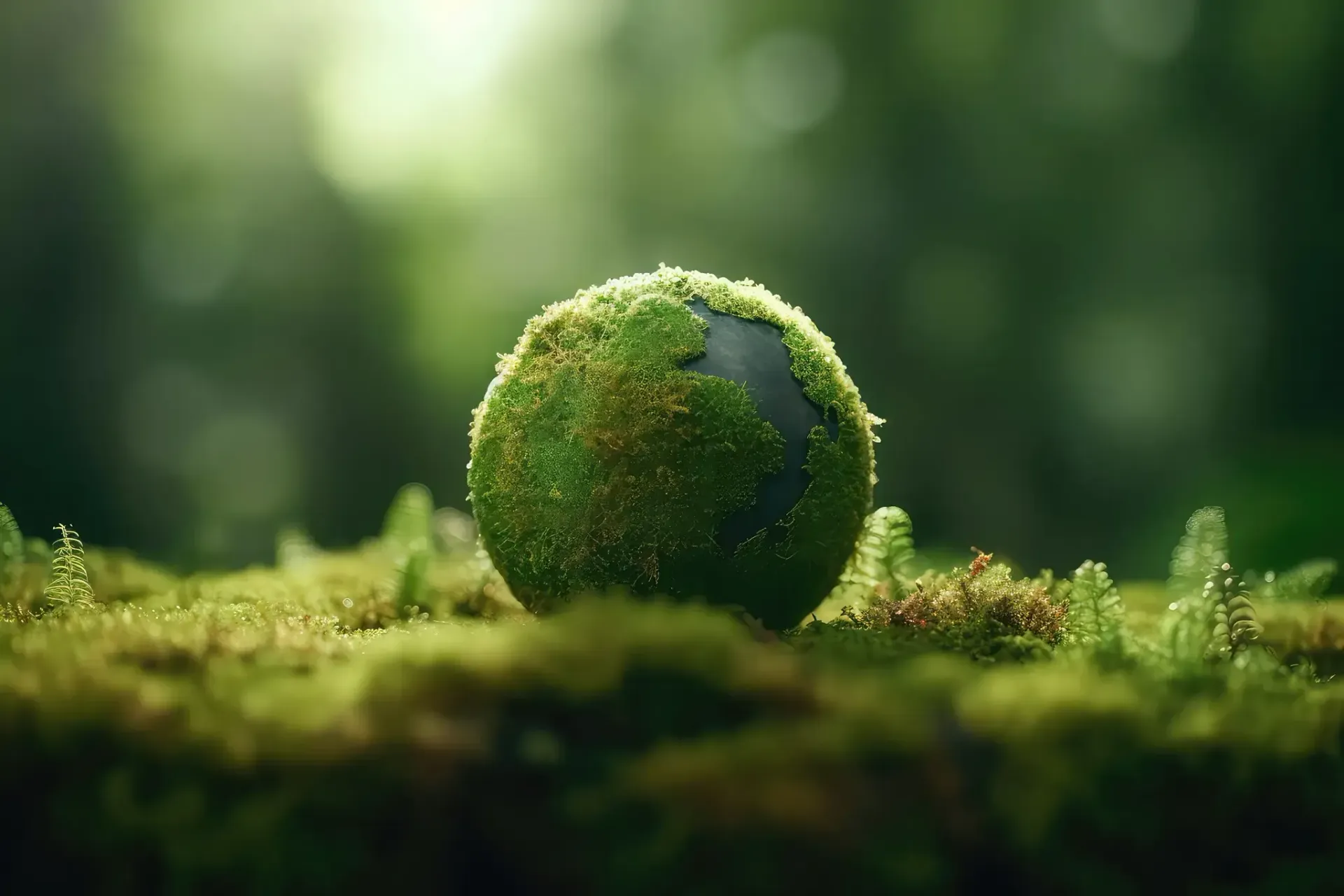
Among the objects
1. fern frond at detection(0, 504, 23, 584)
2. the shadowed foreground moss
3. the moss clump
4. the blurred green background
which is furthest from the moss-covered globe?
the blurred green background

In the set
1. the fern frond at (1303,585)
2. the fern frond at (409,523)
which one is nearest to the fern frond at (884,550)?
the fern frond at (1303,585)

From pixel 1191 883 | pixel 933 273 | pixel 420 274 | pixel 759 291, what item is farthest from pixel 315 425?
pixel 1191 883

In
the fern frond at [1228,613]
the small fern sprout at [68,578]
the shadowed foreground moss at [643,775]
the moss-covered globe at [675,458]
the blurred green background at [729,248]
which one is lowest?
the shadowed foreground moss at [643,775]

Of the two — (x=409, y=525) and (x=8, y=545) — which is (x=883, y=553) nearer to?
(x=409, y=525)

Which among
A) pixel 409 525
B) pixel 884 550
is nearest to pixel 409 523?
pixel 409 525

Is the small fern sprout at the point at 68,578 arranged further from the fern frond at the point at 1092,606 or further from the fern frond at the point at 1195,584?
the fern frond at the point at 1195,584

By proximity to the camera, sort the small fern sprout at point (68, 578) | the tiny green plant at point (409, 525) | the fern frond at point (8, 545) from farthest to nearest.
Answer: the tiny green plant at point (409, 525), the fern frond at point (8, 545), the small fern sprout at point (68, 578)

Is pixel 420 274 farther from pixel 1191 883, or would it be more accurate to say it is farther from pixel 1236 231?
pixel 1191 883
